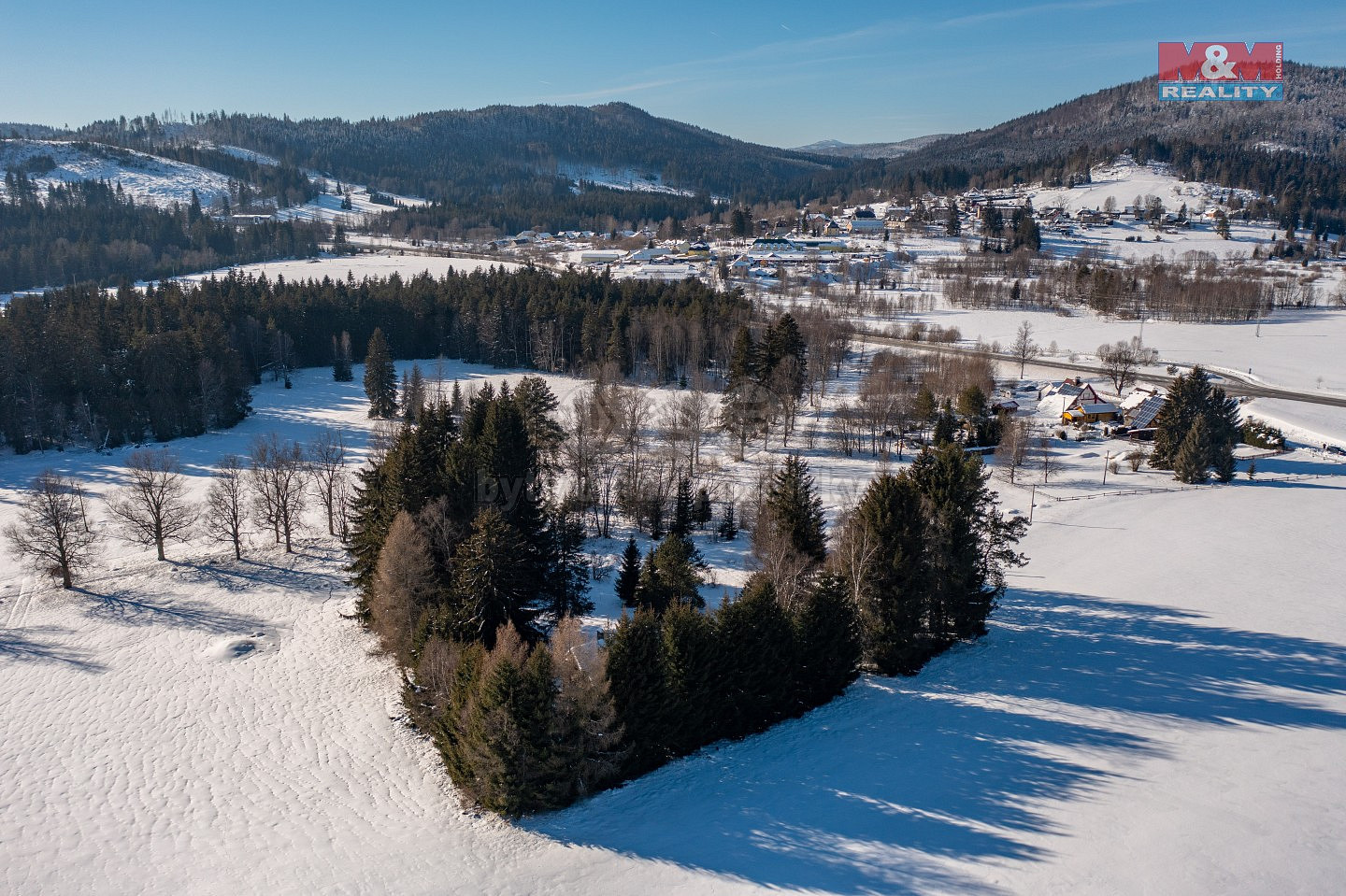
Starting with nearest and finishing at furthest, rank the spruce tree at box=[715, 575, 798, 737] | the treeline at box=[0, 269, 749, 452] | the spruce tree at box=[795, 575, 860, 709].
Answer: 1. the spruce tree at box=[715, 575, 798, 737]
2. the spruce tree at box=[795, 575, 860, 709]
3. the treeline at box=[0, 269, 749, 452]

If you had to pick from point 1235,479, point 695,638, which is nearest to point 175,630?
point 695,638

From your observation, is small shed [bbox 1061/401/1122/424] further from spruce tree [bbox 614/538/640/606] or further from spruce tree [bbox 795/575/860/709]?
spruce tree [bbox 795/575/860/709]

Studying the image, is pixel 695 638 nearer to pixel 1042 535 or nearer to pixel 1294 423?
pixel 1042 535

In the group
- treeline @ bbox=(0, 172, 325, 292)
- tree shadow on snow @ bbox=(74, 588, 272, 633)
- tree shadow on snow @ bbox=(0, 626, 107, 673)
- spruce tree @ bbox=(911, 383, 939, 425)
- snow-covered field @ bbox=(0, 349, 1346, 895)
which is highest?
treeline @ bbox=(0, 172, 325, 292)

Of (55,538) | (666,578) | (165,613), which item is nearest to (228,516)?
(55,538)

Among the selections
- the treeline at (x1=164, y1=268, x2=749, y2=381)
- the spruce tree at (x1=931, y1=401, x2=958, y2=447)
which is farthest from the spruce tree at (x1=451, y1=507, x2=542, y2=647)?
the treeline at (x1=164, y1=268, x2=749, y2=381)

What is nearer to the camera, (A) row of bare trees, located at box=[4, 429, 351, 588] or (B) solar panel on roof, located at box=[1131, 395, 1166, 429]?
(A) row of bare trees, located at box=[4, 429, 351, 588]
